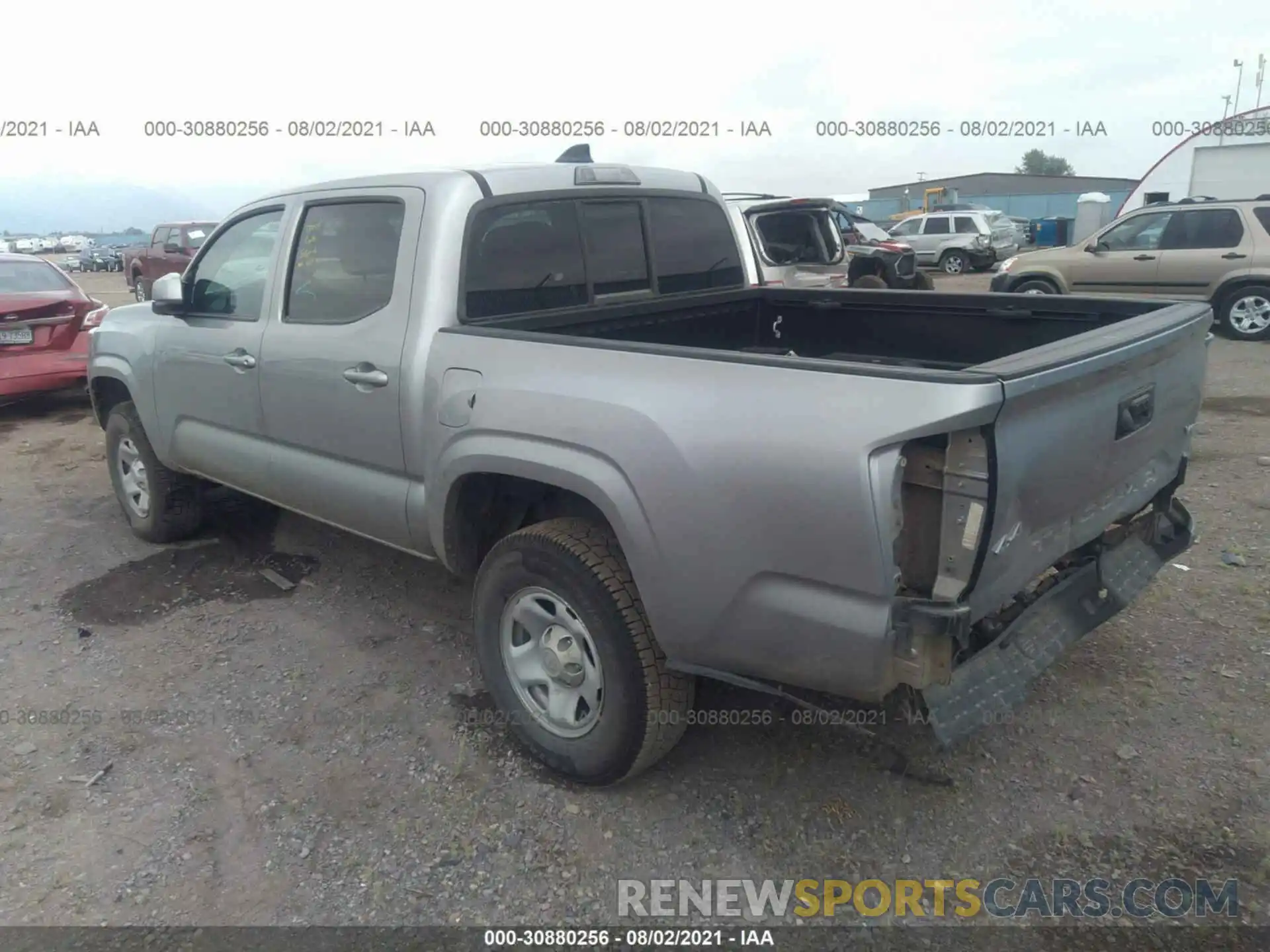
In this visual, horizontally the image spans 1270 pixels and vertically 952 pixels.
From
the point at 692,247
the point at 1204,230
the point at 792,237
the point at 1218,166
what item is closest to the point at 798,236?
the point at 792,237

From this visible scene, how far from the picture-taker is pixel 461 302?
3260 mm

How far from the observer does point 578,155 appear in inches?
160

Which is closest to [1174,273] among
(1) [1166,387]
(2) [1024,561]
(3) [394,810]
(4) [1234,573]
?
(4) [1234,573]

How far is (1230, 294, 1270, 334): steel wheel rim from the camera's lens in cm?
1130

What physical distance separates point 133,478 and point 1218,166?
25.0 meters

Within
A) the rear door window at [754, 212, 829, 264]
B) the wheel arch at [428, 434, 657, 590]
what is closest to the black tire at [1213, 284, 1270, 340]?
the rear door window at [754, 212, 829, 264]

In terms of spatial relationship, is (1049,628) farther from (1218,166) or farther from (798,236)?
(1218,166)

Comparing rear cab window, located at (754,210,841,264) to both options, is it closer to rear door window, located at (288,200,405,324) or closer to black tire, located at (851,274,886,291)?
black tire, located at (851,274,886,291)

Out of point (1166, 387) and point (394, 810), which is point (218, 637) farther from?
point (1166, 387)

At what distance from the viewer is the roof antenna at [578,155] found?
397 cm

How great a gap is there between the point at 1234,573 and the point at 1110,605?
197 cm

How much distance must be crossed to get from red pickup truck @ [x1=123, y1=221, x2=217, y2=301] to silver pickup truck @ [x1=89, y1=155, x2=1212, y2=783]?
1530 cm

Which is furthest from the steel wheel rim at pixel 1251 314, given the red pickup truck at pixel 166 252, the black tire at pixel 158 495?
the red pickup truck at pixel 166 252

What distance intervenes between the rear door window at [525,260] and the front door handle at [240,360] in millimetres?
1250
